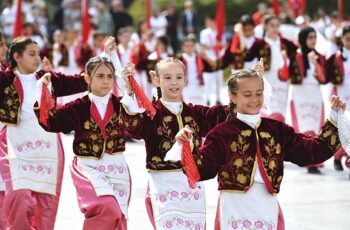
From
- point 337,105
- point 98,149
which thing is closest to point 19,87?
point 98,149

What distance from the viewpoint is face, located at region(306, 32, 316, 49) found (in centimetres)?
1248

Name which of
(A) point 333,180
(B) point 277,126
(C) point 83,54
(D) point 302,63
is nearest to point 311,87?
(D) point 302,63

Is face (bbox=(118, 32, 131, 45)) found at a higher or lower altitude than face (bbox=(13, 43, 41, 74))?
higher

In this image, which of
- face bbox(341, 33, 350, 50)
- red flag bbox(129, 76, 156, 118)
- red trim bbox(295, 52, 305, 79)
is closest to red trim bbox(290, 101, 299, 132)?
red trim bbox(295, 52, 305, 79)

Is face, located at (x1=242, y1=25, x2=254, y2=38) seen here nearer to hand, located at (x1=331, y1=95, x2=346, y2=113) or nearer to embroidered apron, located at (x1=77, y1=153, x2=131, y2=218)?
embroidered apron, located at (x1=77, y1=153, x2=131, y2=218)

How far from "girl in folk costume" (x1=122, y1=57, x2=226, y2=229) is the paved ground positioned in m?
2.22

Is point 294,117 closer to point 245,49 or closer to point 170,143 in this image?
point 245,49

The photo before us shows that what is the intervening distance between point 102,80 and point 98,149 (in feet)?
1.69

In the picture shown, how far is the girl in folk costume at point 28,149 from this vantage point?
26.7ft

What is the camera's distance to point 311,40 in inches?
493

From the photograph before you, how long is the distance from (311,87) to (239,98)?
6851 millimetres

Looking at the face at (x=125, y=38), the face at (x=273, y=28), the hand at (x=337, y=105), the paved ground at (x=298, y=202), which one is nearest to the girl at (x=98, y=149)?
the paved ground at (x=298, y=202)

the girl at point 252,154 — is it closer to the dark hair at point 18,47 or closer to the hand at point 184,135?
the hand at point 184,135

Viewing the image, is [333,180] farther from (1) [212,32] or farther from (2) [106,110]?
(1) [212,32]
